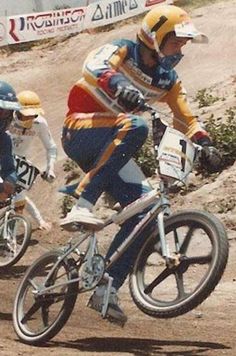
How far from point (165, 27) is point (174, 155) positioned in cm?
85

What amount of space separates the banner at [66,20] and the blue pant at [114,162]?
19423 mm

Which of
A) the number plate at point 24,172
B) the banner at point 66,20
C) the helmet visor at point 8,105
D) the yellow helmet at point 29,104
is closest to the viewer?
the helmet visor at point 8,105

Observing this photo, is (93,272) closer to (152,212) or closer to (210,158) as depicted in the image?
(152,212)

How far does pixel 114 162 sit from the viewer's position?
5949 mm

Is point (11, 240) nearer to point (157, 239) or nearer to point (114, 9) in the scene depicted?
point (157, 239)

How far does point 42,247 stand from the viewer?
1103cm

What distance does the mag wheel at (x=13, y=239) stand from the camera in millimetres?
9727

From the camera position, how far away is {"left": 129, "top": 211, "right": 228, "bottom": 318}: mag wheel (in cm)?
552

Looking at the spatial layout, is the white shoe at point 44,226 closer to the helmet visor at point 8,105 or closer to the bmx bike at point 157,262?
the helmet visor at point 8,105

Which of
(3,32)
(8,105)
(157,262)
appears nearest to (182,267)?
(157,262)

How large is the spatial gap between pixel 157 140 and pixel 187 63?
533 inches

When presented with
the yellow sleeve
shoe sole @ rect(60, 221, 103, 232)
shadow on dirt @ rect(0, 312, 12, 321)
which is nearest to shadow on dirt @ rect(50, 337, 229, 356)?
shoe sole @ rect(60, 221, 103, 232)

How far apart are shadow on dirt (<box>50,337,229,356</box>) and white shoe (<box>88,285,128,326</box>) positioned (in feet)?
0.65

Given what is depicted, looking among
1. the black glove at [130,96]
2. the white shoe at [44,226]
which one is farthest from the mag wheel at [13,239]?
the black glove at [130,96]
